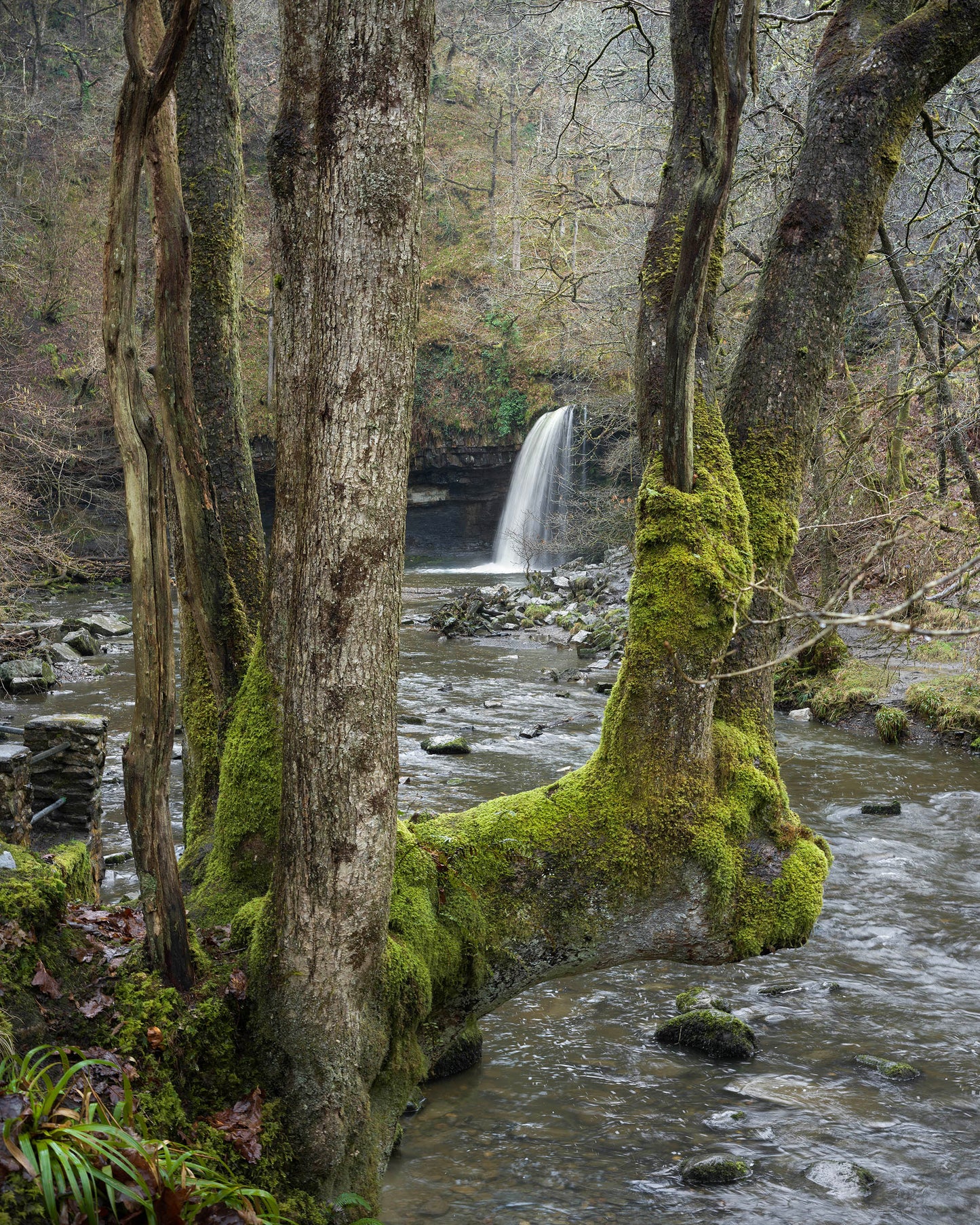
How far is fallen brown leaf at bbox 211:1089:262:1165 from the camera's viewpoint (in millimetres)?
3168

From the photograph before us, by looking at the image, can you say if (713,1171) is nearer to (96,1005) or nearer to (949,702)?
(96,1005)

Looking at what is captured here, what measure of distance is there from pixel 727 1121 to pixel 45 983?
3423 mm

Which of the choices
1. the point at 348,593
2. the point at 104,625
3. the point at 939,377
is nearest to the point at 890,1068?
the point at 348,593

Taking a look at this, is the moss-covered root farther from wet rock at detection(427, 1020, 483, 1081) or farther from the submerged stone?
the submerged stone

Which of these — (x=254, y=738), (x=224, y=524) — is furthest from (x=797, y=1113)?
(x=224, y=524)

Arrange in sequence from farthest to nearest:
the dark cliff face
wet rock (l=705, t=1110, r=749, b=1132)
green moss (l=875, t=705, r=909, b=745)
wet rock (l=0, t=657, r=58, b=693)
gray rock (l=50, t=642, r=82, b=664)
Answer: the dark cliff face
gray rock (l=50, t=642, r=82, b=664)
wet rock (l=0, t=657, r=58, b=693)
green moss (l=875, t=705, r=909, b=745)
wet rock (l=705, t=1110, r=749, b=1132)

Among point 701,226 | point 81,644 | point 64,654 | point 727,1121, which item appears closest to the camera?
point 701,226

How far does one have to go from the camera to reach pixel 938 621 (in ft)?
36.8

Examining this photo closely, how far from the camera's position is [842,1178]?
14.6 feet

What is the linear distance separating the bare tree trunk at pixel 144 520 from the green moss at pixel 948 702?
10728mm

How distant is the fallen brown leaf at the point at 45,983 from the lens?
3201 mm

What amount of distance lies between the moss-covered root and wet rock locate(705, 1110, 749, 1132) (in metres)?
2.54

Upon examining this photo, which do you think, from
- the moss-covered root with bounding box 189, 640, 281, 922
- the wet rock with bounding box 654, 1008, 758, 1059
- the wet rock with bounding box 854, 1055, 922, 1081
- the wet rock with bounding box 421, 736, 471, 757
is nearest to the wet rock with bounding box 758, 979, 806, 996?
the wet rock with bounding box 654, 1008, 758, 1059

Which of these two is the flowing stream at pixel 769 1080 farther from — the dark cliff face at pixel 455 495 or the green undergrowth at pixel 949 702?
the dark cliff face at pixel 455 495
